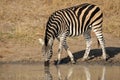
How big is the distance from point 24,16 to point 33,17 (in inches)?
14.5

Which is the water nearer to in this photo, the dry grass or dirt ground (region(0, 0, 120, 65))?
dirt ground (region(0, 0, 120, 65))

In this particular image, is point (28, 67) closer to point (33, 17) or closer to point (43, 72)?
point (43, 72)

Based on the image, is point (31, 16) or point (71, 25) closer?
point (71, 25)

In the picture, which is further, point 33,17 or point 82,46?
point 33,17

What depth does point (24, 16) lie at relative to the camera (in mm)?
22453

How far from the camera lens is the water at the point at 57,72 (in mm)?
15180

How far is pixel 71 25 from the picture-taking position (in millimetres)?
17922

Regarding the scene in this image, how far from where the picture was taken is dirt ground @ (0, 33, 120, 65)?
58.8ft

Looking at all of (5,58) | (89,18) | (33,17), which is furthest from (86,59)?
(33,17)

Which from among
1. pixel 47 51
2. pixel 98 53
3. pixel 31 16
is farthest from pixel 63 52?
pixel 31 16

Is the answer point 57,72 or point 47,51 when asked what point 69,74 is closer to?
point 57,72

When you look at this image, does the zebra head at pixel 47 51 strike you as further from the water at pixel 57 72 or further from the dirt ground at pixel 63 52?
the dirt ground at pixel 63 52

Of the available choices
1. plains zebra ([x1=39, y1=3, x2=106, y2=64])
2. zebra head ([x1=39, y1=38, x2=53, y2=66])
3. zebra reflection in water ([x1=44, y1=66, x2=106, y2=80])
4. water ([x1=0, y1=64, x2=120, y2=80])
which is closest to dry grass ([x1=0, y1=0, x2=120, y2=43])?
plains zebra ([x1=39, y1=3, x2=106, y2=64])

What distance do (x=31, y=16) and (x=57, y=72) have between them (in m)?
6.90
